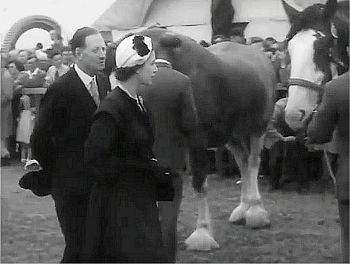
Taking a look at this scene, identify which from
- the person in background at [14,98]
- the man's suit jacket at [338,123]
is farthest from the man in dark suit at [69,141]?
the person in background at [14,98]

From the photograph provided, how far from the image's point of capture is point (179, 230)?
26.0 feet

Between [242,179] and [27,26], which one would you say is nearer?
[242,179]

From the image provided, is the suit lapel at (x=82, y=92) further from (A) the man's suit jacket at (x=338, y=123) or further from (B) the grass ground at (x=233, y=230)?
(B) the grass ground at (x=233, y=230)

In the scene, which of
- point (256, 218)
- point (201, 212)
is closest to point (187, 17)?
point (256, 218)

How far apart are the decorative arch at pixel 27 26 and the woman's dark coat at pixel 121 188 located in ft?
47.1

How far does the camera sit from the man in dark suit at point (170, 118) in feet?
19.0

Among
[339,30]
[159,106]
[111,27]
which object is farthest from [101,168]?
[111,27]

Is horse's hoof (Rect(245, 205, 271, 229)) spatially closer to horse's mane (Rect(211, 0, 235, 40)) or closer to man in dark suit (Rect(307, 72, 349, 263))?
horse's mane (Rect(211, 0, 235, 40))

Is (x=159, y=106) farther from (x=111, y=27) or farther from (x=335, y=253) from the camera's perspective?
(x=111, y=27)

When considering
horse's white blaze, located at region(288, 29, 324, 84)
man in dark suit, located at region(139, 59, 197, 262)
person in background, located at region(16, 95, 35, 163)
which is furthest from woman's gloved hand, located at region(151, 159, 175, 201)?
person in background, located at region(16, 95, 35, 163)

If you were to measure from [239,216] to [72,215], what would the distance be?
3527 mm

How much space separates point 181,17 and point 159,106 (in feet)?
45.2

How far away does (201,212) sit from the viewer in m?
7.39

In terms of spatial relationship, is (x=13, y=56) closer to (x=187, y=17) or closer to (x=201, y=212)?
(x=187, y=17)
